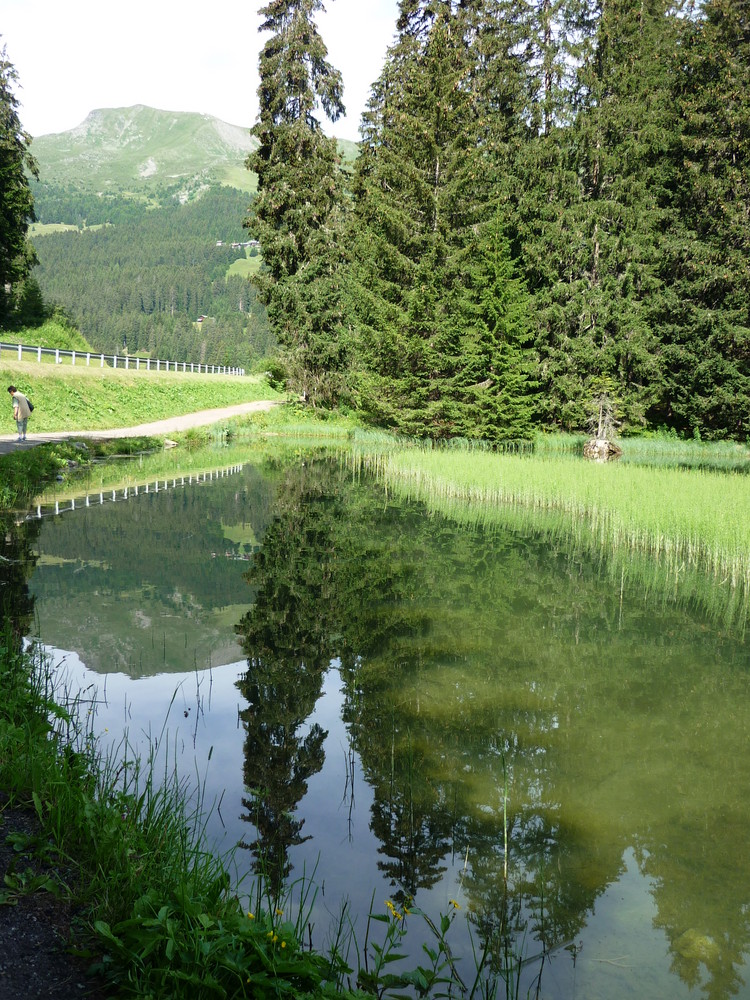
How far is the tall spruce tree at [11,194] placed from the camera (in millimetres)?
39250

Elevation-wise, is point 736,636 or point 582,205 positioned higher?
point 582,205

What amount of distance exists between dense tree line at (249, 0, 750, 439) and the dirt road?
30.7 ft

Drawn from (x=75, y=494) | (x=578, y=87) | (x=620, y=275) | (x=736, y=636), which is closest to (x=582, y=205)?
(x=620, y=275)

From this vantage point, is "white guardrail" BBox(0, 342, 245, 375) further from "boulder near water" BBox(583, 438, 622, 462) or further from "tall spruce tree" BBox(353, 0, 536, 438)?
"boulder near water" BBox(583, 438, 622, 462)

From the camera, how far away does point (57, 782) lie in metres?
4.04

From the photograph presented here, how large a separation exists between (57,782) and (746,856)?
13.3 ft

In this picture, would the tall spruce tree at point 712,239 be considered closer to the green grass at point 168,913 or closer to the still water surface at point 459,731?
the still water surface at point 459,731

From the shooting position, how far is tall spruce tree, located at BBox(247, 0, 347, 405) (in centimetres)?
3750

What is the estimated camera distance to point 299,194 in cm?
3772

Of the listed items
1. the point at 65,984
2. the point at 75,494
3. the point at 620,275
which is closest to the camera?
the point at 65,984

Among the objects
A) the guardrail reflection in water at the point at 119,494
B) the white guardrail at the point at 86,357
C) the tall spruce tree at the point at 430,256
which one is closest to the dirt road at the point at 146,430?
the guardrail reflection in water at the point at 119,494

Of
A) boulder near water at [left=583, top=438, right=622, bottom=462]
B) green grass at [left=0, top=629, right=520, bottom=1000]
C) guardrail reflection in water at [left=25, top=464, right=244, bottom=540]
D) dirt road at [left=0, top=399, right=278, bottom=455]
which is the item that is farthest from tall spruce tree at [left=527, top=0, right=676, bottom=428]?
green grass at [left=0, top=629, right=520, bottom=1000]

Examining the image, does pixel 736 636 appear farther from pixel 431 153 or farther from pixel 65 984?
pixel 431 153

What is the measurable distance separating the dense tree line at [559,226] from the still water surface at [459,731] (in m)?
21.3
